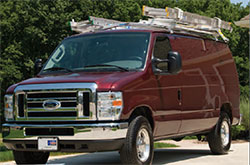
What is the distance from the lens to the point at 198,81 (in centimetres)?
1059

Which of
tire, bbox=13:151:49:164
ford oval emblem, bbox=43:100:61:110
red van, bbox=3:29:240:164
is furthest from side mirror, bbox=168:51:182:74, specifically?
tire, bbox=13:151:49:164

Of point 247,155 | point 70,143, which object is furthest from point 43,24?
point 70,143

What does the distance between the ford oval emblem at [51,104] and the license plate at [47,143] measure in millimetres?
483

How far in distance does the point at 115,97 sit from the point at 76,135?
0.80 m

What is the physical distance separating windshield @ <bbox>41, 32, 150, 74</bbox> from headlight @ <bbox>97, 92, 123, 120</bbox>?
1007mm

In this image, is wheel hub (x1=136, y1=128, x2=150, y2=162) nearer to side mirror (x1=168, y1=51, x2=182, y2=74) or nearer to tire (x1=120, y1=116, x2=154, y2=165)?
tire (x1=120, y1=116, x2=154, y2=165)

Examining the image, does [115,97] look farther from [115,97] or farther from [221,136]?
[221,136]

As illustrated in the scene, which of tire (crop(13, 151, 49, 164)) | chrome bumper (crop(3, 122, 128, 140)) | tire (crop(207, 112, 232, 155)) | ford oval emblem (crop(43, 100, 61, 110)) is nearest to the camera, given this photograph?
chrome bumper (crop(3, 122, 128, 140))

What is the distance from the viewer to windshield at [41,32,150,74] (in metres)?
8.97

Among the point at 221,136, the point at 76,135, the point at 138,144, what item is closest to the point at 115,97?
the point at 76,135

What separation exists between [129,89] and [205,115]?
315cm

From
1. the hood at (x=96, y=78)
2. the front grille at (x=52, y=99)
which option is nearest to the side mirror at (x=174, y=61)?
the hood at (x=96, y=78)

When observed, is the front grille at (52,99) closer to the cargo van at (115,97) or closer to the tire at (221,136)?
the cargo van at (115,97)

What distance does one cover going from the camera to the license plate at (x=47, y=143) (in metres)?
8.05
